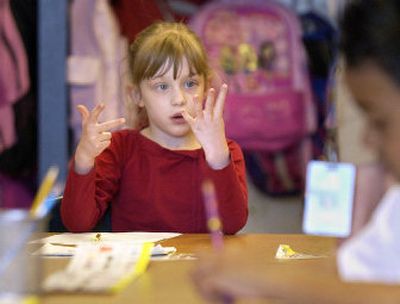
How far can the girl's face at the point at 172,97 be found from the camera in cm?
210

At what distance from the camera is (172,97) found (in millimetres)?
2104

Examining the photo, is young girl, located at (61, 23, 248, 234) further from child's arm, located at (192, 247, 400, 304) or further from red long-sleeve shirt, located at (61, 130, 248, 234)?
child's arm, located at (192, 247, 400, 304)

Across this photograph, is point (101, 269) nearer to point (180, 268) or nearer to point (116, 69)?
point (180, 268)

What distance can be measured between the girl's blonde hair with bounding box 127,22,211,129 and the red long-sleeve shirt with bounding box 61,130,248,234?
18 cm

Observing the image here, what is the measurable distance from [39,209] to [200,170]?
1.02 metres

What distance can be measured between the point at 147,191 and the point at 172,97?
0.77ft

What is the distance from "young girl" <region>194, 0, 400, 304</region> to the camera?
0.99 m

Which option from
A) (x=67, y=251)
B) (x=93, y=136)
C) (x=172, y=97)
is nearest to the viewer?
(x=67, y=251)

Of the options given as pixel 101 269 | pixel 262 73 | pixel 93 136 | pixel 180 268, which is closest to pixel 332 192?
pixel 180 268

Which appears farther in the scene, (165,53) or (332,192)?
(165,53)

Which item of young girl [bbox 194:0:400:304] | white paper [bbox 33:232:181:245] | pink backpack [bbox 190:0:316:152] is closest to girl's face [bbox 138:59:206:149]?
white paper [bbox 33:232:181:245]

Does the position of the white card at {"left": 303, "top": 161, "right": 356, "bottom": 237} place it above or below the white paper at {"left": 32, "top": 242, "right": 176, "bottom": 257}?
above

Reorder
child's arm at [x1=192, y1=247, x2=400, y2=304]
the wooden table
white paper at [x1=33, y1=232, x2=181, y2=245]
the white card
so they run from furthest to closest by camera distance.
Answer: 1. white paper at [x1=33, y1=232, x2=181, y2=245]
2. the white card
3. the wooden table
4. child's arm at [x1=192, y1=247, x2=400, y2=304]

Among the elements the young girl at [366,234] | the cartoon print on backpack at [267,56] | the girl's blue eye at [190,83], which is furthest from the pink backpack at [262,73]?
the young girl at [366,234]
